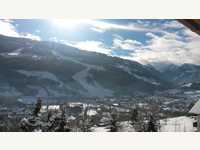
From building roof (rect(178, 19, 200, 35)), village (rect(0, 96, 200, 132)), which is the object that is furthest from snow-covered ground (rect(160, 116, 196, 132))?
building roof (rect(178, 19, 200, 35))

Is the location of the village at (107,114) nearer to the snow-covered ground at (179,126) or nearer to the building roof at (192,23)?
the snow-covered ground at (179,126)

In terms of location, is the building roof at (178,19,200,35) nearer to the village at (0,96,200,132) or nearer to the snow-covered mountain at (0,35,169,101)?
the village at (0,96,200,132)

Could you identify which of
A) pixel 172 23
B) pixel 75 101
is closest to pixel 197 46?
pixel 172 23

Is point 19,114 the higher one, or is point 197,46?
point 197,46

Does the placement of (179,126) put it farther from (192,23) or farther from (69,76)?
(69,76)

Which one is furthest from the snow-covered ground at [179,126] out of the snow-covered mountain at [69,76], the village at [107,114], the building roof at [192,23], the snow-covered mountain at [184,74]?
the building roof at [192,23]
